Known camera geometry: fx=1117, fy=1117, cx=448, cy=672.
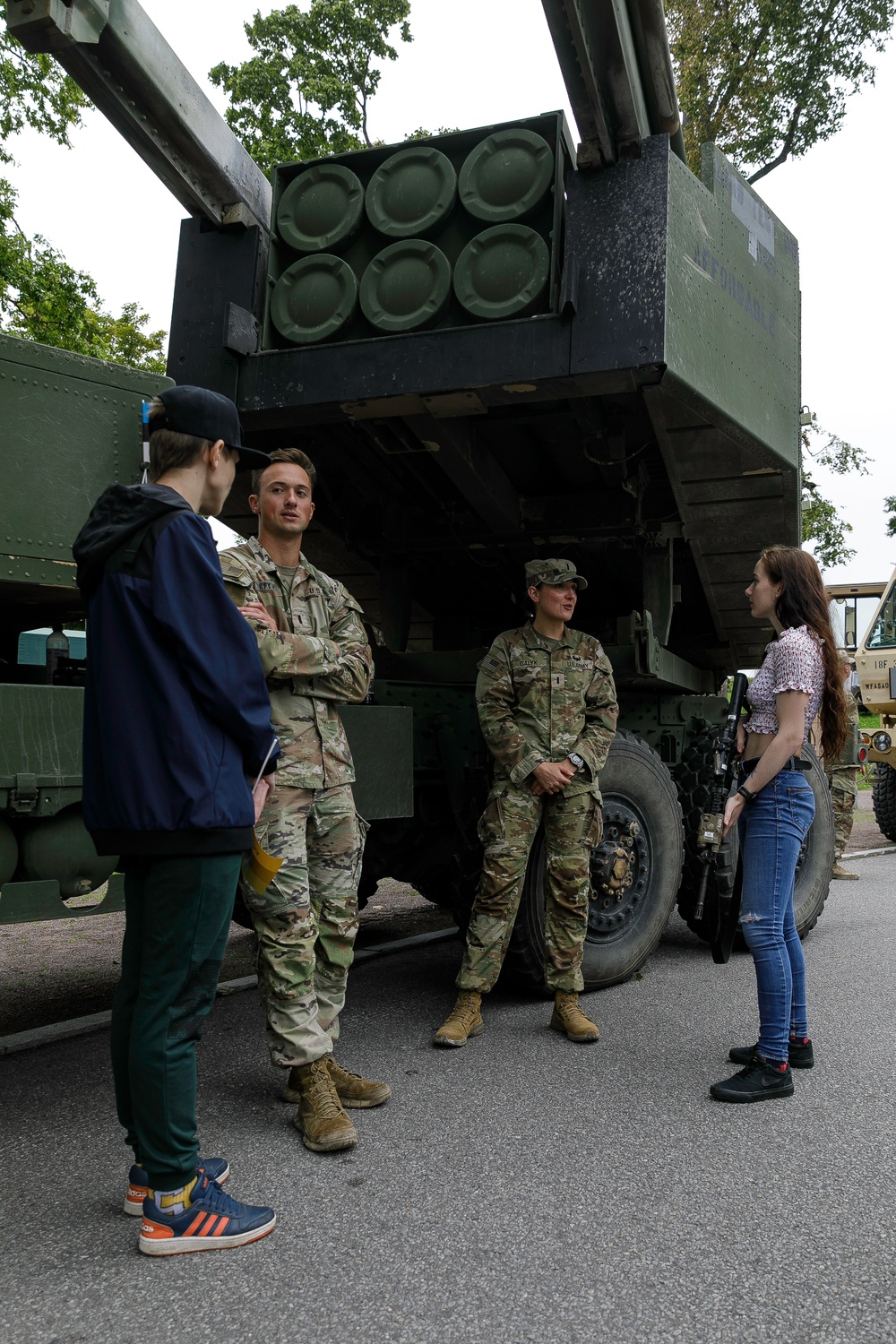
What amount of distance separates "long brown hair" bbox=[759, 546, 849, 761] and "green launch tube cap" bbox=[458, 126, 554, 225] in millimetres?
1553

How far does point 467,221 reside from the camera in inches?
162

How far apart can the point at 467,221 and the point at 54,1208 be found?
3430 mm

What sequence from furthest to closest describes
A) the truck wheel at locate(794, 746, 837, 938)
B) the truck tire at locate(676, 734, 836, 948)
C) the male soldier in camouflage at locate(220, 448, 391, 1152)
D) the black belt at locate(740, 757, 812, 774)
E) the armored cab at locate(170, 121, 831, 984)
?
the truck wheel at locate(794, 746, 837, 938), the truck tire at locate(676, 734, 836, 948), the armored cab at locate(170, 121, 831, 984), the black belt at locate(740, 757, 812, 774), the male soldier in camouflage at locate(220, 448, 391, 1152)

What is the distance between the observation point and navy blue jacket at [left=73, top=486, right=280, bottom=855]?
2240mm

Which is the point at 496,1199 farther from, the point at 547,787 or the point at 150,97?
the point at 150,97

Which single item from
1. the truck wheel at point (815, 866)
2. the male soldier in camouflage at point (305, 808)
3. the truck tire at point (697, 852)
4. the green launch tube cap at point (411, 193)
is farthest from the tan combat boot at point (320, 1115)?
the truck wheel at point (815, 866)

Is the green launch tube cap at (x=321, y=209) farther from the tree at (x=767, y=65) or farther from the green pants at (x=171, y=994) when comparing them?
the tree at (x=767, y=65)

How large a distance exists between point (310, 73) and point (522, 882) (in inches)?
543

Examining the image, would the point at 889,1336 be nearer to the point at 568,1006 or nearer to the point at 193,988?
the point at 193,988

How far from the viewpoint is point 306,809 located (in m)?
3.16

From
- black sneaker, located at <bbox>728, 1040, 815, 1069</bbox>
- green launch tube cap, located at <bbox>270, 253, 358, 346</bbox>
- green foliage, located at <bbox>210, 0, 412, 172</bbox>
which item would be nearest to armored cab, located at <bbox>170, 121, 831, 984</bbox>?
green launch tube cap, located at <bbox>270, 253, 358, 346</bbox>

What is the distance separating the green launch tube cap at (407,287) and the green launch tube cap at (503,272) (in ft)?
0.25

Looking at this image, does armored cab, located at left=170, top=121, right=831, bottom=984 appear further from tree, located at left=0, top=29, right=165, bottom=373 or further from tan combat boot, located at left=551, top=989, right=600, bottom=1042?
tree, located at left=0, top=29, right=165, bottom=373

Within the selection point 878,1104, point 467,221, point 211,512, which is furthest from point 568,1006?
point 467,221
